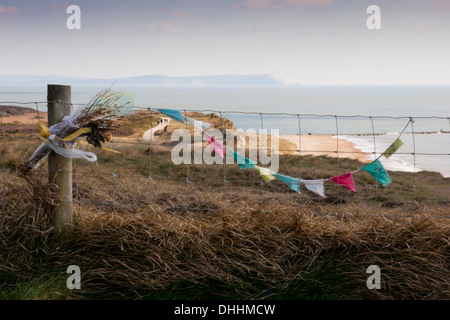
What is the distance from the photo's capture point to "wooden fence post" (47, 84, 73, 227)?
3.97 meters

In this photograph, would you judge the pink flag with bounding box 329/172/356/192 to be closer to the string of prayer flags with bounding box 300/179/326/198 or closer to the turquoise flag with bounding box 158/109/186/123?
the string of prayer flags with bounding box 300/179/326/198

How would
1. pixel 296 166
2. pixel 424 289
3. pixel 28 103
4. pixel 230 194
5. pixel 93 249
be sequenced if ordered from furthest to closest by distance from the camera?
pixel 296 166
pixel 230 194
pixel 28 103
pixel 93 249
pixel 424 289

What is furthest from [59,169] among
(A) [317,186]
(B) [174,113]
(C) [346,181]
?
(C) [346,181]

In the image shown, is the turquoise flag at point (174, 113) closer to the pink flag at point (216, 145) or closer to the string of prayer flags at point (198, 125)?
the string of prayer flags at point (198, 125)

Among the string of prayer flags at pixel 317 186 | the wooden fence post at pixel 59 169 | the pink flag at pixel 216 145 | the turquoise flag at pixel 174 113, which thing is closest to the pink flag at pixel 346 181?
the string of prayer flags at pixel 317 186

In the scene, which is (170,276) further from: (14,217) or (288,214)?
(14,217)

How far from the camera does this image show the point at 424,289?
3561 millimetres

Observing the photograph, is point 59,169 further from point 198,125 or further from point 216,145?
point 216,145

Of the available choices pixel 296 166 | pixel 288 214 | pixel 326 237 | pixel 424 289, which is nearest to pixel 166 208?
pixel 288 214

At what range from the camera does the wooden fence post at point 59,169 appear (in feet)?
13.0

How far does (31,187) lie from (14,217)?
0.93 feet

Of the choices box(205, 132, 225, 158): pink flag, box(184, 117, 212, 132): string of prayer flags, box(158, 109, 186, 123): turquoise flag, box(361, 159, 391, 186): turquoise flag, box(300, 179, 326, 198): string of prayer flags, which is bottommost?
box(300, 179, 326, 198): string of prayer flags

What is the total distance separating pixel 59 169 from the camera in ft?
13.1

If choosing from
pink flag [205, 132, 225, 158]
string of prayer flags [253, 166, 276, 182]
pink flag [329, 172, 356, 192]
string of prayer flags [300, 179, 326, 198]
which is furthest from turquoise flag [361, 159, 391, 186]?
pink flag [205, 132, 225, 158]
